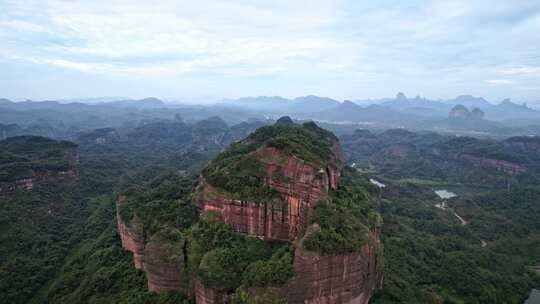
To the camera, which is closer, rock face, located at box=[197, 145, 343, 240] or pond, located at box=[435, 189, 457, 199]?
rock face, located at box=[197, 145, 343, 240]

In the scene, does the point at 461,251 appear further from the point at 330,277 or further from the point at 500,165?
the point at 500,165

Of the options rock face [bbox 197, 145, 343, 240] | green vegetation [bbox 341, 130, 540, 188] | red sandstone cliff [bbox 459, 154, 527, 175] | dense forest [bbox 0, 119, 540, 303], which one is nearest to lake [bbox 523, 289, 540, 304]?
dense forest [bbox 0, 119, 540, 303]

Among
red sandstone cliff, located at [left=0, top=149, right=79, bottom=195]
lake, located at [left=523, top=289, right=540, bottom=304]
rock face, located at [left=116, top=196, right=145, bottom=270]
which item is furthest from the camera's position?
red sandstone cliff, located at [left=0, top=149, right=79, bottom=195]

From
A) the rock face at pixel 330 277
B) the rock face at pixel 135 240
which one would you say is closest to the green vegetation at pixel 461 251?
the rock face at pixel 330 277

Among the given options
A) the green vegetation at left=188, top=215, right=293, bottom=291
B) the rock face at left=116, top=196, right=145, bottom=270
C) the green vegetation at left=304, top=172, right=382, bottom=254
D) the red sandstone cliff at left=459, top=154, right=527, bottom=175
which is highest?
the green vegetation at left=304, top=172, right=382, bottom=254

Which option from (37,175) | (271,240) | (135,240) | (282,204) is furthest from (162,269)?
(37,175)

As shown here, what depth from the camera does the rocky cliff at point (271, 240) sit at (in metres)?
25.7

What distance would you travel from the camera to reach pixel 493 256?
48031mm

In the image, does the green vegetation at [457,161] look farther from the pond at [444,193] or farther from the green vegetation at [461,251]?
the green vegetation at [461,251]

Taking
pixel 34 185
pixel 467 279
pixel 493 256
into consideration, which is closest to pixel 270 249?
pixel 467 279

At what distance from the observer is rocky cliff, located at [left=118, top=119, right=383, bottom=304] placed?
2572cm

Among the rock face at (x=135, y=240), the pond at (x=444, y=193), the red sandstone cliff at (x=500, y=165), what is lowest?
the pond at (x=444, y=193)

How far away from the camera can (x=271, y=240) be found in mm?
31750

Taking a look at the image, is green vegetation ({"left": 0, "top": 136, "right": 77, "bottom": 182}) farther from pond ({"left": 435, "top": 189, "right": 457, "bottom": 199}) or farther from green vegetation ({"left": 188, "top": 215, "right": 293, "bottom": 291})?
pond ({"left": 435, "top": 189, "right": 457, "bottom": 199})
